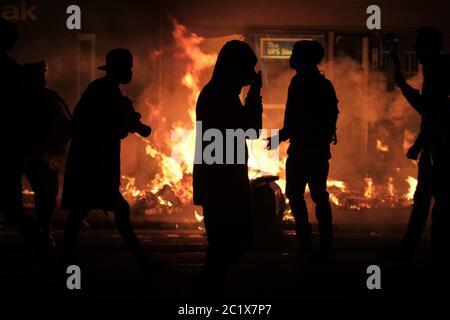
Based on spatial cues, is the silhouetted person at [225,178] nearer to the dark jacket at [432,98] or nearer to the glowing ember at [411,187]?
the dark jacket at [432,98]

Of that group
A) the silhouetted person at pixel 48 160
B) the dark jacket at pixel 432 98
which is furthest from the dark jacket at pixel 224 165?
the silhouetted person at pixel 48 160

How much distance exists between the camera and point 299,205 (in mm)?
8625

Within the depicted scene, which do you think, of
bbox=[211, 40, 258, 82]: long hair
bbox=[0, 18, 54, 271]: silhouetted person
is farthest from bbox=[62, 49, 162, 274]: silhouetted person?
bbox=[211, 40, 258, 82]: long hair

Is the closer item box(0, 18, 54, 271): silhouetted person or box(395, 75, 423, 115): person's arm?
box(0, 18, 54, 271): silhouetted person

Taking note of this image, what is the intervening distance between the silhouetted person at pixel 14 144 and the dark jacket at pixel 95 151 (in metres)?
0.60

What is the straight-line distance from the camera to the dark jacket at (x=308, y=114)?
28.0 ft

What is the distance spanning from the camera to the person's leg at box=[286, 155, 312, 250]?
8570 mm

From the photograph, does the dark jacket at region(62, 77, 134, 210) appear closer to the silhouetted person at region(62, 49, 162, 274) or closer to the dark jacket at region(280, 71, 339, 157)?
the silhouetted person at region(62, 49, 162, 274)

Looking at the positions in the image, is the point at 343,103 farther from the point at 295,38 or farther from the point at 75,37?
the point at 75,37

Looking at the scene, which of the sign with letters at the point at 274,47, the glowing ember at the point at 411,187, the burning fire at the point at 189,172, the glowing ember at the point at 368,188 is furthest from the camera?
the sign with letters at the point at 274,47

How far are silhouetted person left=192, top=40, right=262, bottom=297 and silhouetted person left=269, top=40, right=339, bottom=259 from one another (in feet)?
7.44

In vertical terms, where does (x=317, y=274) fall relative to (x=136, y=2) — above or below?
below
